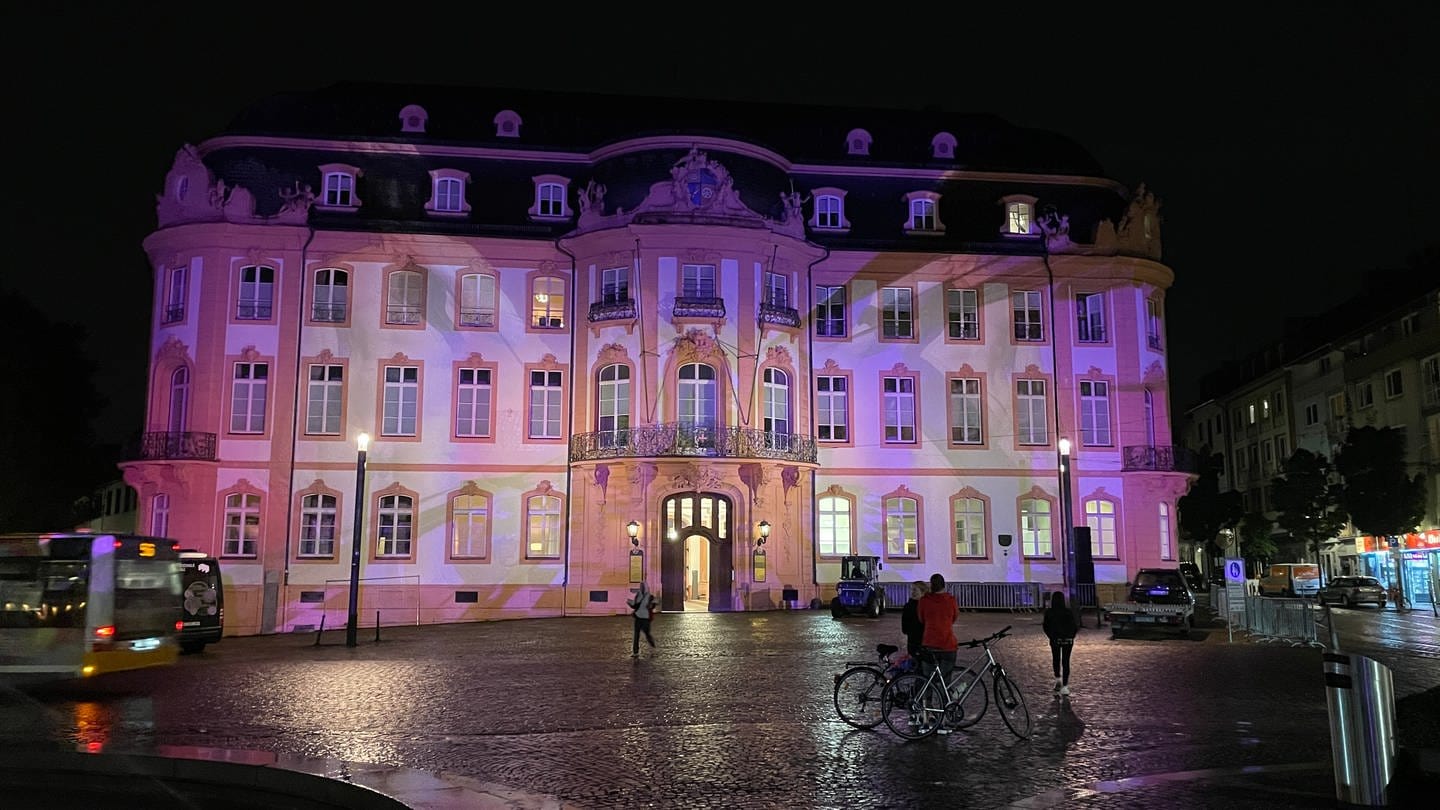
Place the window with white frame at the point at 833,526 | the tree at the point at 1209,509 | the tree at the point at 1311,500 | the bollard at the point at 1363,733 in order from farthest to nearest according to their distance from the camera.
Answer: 1. the tree at the point at 1209,509
2. the tree at the point at 1311,500
3. the window with white frame at the point at 833,526
4. the bollard at the point at 1363,733

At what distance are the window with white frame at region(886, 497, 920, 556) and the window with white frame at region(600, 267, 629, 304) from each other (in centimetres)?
1208

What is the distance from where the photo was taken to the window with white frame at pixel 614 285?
38781 mm

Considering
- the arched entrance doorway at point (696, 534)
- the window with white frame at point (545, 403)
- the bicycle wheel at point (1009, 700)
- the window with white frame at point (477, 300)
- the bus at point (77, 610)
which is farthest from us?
the window with white frame at point (477, 300)

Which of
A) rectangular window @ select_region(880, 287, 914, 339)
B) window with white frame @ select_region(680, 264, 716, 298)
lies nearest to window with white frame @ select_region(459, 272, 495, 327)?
window with white frame @ select_region(680, 264, 716, 298)

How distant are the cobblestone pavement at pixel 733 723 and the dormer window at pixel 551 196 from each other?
20.1 m

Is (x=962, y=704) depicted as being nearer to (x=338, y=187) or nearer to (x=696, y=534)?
Answer: (x=696, y=534)

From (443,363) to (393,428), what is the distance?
2821mm

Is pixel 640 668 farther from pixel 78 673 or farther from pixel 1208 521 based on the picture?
pixel 1208 521

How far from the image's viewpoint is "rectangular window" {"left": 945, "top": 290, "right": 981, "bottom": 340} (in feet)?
138

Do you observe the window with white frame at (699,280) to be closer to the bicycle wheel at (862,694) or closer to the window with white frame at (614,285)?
the window with white frame at (614,285)

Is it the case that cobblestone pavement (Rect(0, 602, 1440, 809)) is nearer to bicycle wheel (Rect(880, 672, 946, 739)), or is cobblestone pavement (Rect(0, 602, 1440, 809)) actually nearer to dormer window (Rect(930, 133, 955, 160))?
bicycle wheel (Rect(880, 672, 946, 739))

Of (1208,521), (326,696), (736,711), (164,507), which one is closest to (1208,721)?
(736,711)

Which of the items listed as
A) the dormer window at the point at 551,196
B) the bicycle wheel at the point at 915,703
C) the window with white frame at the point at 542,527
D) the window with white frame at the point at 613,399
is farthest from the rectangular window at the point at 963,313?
the bicycle wheel at the point at 915,703

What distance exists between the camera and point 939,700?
12.5 meters
